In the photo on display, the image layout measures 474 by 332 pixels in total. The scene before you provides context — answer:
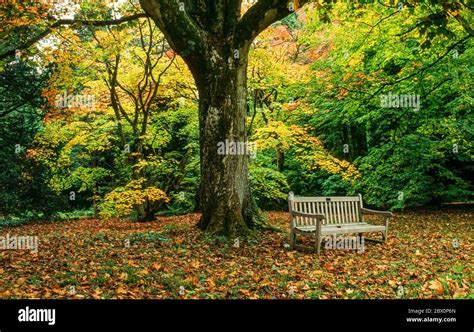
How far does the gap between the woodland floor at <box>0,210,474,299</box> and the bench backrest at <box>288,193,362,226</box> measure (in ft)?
2.45

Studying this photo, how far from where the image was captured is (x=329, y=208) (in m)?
9.27

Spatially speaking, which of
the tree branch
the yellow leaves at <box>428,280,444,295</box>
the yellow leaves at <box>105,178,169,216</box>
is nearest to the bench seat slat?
the yellow leaves at <box>428,280,444,295</box>

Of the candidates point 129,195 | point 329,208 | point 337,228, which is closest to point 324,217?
point 337,228

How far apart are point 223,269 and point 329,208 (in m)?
3.68

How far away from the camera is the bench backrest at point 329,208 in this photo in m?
8.83

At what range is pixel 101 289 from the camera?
5.12m

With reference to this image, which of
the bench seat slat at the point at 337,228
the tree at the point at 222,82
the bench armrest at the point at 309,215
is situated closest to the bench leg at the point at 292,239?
the bench seat slat at the point at 337,228

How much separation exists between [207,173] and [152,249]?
6.55 feet

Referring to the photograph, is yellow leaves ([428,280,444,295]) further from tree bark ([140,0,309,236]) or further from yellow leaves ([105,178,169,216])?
yellow leaves ([105,178,169,216])

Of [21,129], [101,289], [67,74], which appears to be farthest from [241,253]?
[21,129]

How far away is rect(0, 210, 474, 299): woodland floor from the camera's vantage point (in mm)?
5316

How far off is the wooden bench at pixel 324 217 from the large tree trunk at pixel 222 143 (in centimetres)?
114

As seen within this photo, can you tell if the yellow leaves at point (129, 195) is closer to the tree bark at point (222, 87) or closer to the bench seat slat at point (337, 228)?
the tree bark at point (222, 87)
